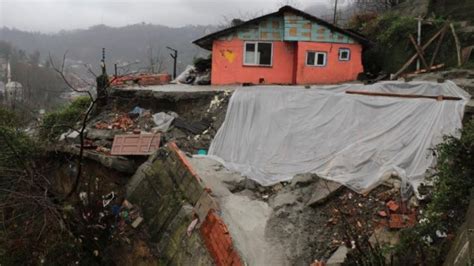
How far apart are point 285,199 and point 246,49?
380 inches

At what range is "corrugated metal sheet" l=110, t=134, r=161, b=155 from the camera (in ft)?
33.8

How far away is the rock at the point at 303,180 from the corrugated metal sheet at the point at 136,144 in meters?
4.31

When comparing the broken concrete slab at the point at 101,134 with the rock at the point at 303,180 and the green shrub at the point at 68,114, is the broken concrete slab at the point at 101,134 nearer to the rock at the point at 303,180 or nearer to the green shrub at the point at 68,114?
the green shrub at the point at 68,114

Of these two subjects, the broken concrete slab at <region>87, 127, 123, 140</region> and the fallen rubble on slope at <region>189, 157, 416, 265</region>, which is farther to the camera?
the broken concrete slab at <region>87, 127, 123, 140</region>

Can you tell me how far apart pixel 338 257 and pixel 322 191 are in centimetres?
176

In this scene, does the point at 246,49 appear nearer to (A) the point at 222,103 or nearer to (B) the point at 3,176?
(A) the point at 222,103

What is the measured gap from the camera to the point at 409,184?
21.5 ft

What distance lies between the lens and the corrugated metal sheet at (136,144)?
10302 mm

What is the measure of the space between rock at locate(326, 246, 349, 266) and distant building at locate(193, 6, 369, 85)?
1079 cm

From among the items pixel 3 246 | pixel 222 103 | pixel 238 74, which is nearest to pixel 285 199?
pixel 222 103

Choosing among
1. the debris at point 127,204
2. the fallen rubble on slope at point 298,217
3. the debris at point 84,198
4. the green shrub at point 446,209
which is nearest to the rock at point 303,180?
the fallen rubble on slope at point 298,217

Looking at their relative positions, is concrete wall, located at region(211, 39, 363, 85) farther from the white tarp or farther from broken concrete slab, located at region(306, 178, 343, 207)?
broken concrete slab, located at region(306, 178, 343, 207)

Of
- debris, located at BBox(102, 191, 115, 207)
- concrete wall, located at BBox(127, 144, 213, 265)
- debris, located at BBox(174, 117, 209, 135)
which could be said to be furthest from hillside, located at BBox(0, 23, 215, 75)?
concrete wall, located at BBox(127, 144, 213, 265)

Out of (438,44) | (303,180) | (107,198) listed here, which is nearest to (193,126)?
(107,198)
